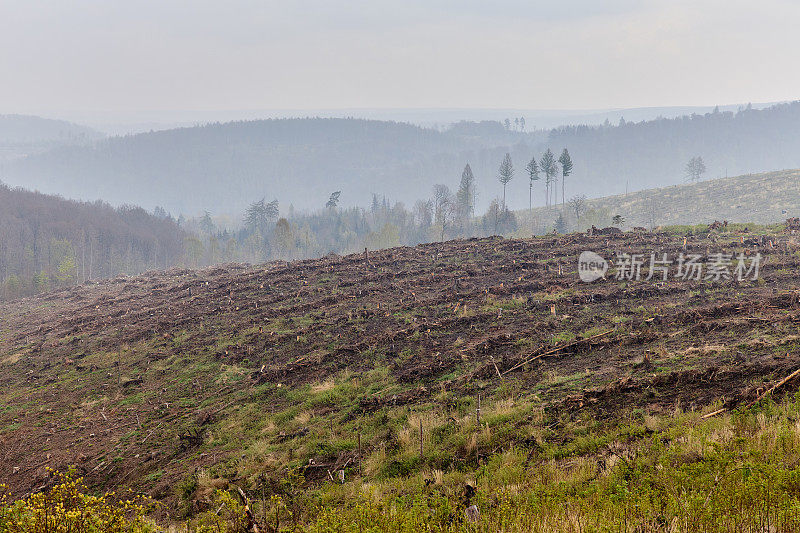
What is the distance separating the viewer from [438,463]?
9.30m

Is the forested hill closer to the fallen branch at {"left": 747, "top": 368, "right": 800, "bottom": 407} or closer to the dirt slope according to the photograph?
the dirt slope

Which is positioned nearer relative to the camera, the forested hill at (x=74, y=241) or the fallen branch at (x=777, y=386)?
the fallen branch at (x=777, y=386)

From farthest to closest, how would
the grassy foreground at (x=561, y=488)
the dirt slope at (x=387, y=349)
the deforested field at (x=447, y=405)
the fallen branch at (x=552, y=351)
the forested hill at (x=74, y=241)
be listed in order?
the forested hill at (x=74, y=241)
the fallen branch at (x=552, y=351)
the dirt slope at (x=387, y=349)
the deforested field at (x=447, y=405)
the grassy foreground at (x=561, y=488)

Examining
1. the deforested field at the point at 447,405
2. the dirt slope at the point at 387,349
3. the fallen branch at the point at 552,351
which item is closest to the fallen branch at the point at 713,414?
the deforested field at the point at 447,405

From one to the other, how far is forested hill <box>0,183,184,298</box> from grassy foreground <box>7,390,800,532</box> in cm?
9139

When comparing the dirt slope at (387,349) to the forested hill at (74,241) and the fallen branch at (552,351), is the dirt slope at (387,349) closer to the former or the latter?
the fallen branch at (552,351)

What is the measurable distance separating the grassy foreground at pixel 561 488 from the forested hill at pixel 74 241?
91.4 meters

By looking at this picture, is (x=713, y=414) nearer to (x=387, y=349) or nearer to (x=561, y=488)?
(x=561, y=488)

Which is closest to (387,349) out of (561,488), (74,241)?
(561,488)

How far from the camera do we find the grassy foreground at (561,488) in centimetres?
503

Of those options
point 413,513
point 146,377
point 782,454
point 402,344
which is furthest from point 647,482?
point 146,377

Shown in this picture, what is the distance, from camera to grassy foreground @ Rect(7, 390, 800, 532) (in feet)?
16.5

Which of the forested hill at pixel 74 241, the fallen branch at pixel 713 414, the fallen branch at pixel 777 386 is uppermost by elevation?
the fallen branch at pixel 777 386

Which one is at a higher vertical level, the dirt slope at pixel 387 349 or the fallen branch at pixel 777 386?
the fallen branch at pixel 777 386
